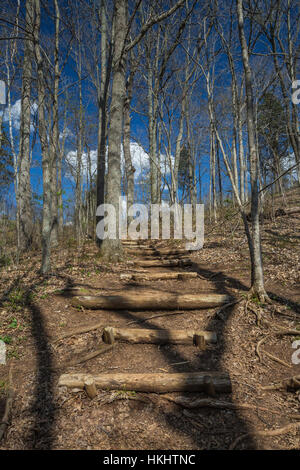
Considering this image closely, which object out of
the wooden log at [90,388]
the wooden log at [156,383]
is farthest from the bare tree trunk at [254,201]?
the wooden log at [90,388]

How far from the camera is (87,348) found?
3.50m

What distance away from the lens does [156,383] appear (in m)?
2.68

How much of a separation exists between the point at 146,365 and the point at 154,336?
0.49 meters

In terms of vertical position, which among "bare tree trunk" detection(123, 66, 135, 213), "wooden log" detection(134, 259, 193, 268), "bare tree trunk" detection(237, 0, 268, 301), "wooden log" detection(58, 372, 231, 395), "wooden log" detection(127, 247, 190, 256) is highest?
"bare tree trunk" detection(123, 66, 135, 213)

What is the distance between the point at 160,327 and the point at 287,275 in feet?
10.9

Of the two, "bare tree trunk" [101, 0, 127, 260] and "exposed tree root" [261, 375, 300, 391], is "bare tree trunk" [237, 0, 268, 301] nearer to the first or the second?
"exposed tree root" [261, 375, 300, 391]

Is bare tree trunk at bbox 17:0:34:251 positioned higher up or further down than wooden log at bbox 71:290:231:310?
higher up

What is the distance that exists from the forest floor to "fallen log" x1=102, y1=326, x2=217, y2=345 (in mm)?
95

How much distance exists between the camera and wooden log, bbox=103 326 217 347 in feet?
11.7

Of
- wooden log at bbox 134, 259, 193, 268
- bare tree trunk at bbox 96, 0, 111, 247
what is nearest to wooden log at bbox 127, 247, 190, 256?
wooden log at bbox 134, 259, 193, 268

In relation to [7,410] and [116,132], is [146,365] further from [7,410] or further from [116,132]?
[116,132]

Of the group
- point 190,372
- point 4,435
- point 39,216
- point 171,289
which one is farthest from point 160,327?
point 39,216
